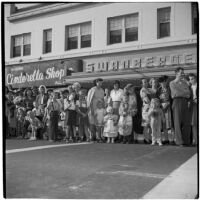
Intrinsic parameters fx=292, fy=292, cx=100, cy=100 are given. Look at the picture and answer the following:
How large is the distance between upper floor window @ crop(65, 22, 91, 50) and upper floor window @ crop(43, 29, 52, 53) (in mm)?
191

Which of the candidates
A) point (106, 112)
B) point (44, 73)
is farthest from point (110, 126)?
point (44, 73)

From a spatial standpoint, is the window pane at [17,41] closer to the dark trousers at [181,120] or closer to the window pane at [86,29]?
the window pane at [86,29]

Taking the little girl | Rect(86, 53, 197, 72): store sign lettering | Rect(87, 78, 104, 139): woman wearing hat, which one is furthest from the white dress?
Rect(86, 53, 197, 72): store sign lettering

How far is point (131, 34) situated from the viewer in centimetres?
317

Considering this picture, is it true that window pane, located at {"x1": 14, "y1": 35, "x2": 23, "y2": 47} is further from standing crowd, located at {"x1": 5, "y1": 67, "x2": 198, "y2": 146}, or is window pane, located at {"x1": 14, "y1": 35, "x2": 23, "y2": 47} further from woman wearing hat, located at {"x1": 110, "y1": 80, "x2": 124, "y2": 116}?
woman wearing hat, located at {"x1": 110, "y1": 80, "x2": 124, "y2": 116}

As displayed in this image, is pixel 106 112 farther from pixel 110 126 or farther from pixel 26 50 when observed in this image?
pixel 26 50

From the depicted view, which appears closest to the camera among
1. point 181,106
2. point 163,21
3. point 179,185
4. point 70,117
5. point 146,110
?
point 179,185

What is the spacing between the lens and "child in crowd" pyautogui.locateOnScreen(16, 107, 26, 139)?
11.2 feet

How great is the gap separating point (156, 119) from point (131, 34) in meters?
1.26

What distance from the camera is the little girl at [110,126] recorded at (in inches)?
153

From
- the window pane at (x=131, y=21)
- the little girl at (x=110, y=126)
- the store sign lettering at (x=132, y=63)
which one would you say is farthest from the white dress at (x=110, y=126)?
the window pane at (x=131, y=21)

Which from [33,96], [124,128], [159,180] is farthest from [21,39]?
[159,180]

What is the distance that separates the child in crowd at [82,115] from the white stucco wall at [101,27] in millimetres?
609

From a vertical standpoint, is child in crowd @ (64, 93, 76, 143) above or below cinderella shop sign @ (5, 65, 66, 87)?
below
